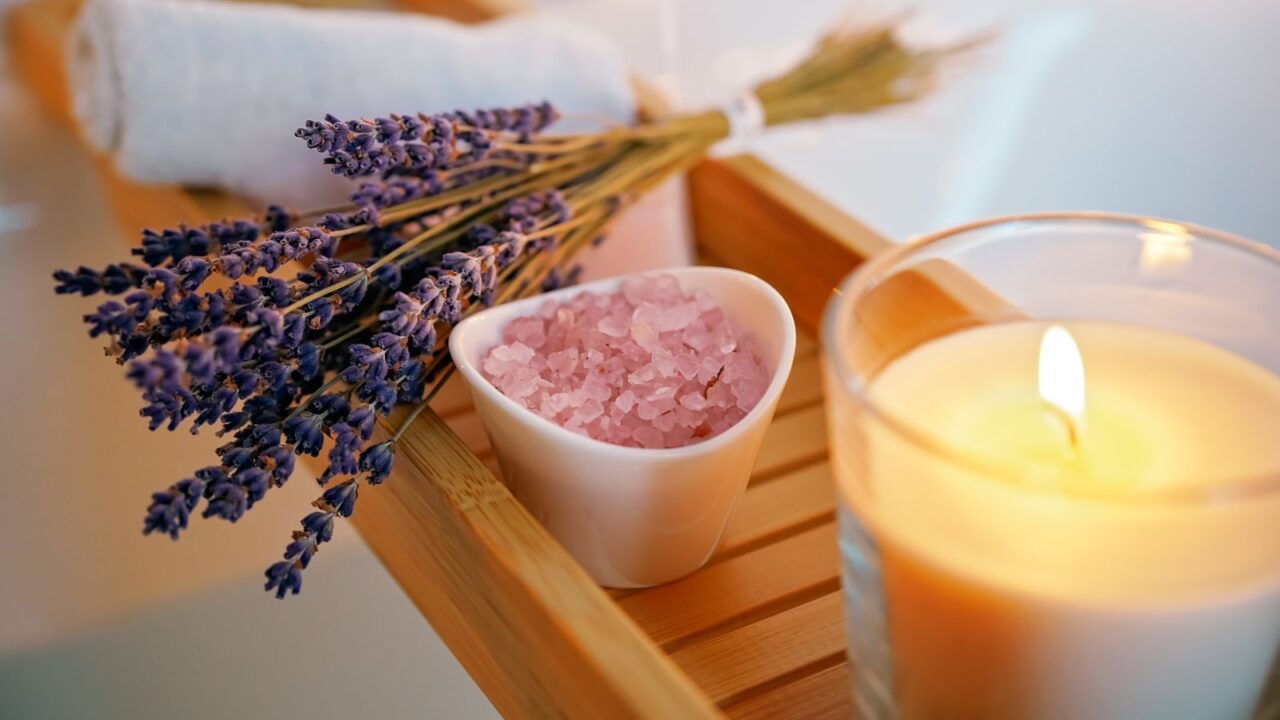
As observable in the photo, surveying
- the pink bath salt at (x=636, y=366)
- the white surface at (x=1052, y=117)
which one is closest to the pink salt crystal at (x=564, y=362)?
Result: the pink bath salt at (x=636, y=366)

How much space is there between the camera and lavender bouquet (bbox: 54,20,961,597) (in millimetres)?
418

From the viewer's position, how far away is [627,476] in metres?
0.43

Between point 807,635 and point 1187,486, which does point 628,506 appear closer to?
point 807,635

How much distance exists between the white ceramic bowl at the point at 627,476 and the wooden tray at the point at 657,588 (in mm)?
17

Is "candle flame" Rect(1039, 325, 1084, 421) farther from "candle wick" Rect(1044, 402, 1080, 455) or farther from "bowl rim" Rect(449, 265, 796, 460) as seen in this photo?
"bowl rim" Rect(449, 265, 796, 460)

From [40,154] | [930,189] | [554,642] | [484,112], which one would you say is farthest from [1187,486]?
[40,154]

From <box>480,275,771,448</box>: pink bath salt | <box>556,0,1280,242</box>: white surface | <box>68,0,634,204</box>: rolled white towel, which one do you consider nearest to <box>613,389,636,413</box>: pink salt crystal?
<box>480,275,771,448</box>: pink bath salt

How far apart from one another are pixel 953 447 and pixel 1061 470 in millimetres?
56

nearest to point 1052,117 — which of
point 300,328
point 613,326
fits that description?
point 613,326

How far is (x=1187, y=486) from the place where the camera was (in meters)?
0.27

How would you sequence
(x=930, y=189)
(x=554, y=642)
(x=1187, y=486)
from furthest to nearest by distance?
(x=930, y=189), (x=554, y=642), (x=1187, y=486)

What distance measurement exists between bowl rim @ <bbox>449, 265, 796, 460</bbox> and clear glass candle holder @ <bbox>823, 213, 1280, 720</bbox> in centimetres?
8

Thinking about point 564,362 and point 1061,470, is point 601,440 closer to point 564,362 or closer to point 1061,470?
point 564,362

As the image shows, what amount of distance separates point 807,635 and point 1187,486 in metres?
0.20
